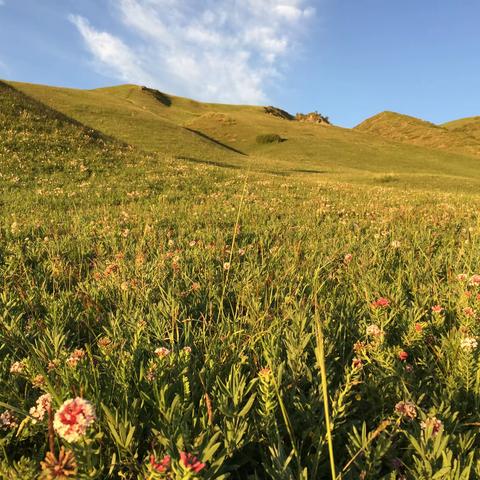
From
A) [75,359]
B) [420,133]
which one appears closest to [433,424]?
[75,359]

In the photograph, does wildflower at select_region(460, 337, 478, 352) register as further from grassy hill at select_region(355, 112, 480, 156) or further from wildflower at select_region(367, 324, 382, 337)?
grassy hill at select_region(355, 112, 480, 156)

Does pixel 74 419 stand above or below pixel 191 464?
above

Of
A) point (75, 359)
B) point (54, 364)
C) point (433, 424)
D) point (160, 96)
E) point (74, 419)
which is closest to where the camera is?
point (74, 419)

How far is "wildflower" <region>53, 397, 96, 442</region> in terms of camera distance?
1.09m

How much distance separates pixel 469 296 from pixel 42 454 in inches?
129

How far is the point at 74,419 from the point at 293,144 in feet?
254

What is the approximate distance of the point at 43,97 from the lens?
6562 cm

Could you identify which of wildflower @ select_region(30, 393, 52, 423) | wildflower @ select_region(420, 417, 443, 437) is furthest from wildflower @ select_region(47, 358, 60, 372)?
wildflower @ select_region(420, 417, 443, 437)

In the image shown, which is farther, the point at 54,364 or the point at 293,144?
the point at 293,144

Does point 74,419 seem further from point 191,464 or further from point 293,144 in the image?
point 293,144

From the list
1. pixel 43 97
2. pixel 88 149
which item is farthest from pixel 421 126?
pixel 88 149

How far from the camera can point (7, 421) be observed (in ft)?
5.90

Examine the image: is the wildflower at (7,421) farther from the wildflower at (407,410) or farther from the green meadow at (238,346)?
the wildflower at (407,410)

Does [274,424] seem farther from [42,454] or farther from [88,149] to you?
[88,149]
